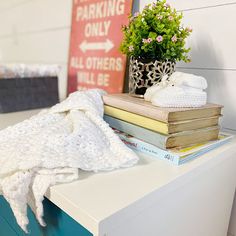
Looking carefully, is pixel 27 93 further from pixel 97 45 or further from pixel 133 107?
pixel 133 107

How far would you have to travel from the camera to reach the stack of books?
1.47ft

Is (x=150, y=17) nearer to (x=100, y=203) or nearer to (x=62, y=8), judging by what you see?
(x=100, y=203)

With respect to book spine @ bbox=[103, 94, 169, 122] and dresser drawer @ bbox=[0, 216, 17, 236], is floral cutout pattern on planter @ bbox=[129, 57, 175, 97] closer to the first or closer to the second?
book spine @ bbox=[103, 94, 169, 122]

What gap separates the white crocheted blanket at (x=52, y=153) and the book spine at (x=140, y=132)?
5 centimetres

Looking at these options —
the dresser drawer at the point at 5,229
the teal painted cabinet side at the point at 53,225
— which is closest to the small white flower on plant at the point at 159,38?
the teal painted cabinet side at the point at 53,225

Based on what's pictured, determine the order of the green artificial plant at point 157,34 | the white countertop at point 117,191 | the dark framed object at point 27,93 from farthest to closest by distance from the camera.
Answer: the dark framed object at point 27,93 → the green artificial plant at point 157,34 → the white countertop at point 117,191

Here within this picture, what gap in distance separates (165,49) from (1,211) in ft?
1.73

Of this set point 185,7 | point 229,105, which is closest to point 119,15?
point 185,7

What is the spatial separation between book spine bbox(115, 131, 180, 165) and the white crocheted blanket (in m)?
0.06

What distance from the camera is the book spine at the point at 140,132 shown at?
46cm

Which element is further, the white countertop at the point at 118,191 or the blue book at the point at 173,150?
the blue book at the point at 173,150

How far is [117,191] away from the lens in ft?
1.12

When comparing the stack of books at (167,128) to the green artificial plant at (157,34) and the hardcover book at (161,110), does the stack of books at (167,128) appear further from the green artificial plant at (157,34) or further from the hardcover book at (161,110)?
the green artificial plant at (157,34)

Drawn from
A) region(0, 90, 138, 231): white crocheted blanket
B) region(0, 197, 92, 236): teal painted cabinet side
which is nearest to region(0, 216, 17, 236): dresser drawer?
region(0, 197, 92, 236): teal painted cabinet side
